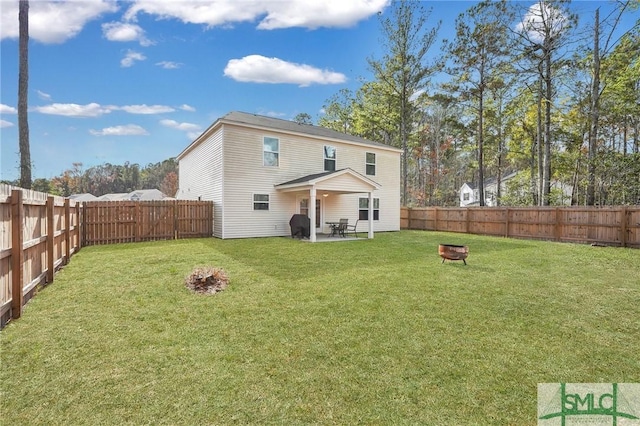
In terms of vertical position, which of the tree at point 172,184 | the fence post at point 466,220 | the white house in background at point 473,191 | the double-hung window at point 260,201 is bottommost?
the fence post at point 466,220

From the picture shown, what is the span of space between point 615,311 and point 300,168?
1167 cm

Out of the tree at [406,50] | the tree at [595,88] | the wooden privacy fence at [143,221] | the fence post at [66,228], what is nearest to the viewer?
the fence post at [66,228]

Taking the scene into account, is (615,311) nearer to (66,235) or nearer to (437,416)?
(437,416)

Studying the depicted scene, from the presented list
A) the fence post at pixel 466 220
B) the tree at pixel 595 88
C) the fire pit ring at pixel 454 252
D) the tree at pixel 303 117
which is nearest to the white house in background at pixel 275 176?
the fence post at pixel 466 220

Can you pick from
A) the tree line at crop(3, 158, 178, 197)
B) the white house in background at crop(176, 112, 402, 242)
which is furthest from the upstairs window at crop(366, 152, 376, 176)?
the tree line at crop(3, 158, 178, 197)

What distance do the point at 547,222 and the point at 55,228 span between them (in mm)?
Result: 16673

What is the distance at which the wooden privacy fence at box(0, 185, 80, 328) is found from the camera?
3.31 metres

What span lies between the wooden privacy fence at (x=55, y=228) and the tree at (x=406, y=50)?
45.6 feet

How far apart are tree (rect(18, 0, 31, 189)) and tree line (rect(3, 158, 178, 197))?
44.1 meters

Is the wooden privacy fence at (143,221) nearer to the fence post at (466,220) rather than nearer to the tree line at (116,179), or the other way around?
the fence post at (466,220)

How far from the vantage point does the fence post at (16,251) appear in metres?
3.45

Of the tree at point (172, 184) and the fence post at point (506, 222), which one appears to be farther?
the tree at point (172, 184)

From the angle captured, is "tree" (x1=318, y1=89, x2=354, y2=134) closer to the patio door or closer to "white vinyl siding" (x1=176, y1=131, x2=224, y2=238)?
"white vinyl siding" (x1=176, y1=131, x2=224, y2=238)

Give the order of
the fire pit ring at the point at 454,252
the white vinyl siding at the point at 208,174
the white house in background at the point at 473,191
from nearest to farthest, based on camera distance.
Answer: the fire pit ring at the point at 454,252
the white vinyl siding at the point at 208,174
the white house in background at the point at 473,191
